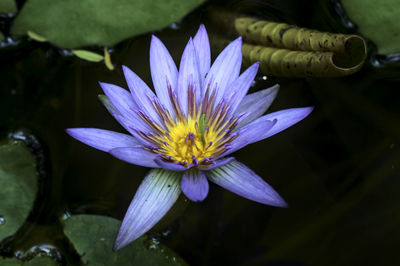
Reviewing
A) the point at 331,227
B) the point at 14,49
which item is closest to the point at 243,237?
the point at 331,227

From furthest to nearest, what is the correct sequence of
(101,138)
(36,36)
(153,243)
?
(36,36)
(153,243)
(101,138)

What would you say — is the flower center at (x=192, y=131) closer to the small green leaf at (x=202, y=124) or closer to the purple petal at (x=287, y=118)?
the small green leaf at (x=202, y=124)

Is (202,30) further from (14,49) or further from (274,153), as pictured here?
(14,49)

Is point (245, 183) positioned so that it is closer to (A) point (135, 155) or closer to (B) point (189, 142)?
(B) point (189, 142)

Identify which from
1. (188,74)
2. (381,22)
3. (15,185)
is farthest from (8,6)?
(381,22)

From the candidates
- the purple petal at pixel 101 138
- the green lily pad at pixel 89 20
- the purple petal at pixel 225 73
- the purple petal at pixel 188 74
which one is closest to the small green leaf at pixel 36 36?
the green lily pad at pixel 89 20

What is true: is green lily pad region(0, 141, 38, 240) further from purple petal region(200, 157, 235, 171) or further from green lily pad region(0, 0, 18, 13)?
purple petal region(200, 157, 235, 171)
